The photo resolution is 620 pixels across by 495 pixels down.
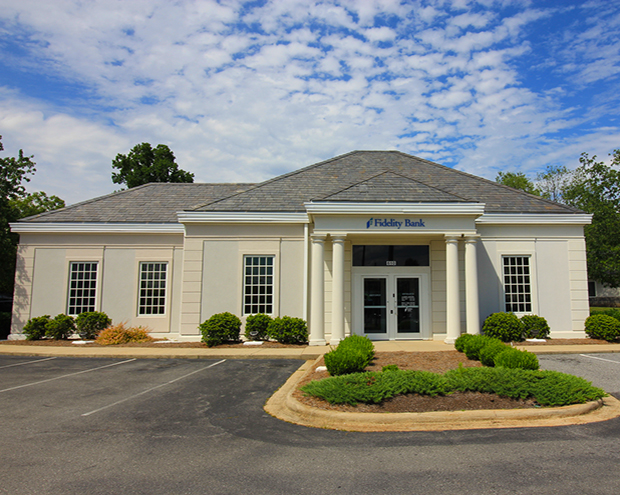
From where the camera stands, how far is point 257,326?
15.9 m

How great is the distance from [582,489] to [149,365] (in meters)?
11.0

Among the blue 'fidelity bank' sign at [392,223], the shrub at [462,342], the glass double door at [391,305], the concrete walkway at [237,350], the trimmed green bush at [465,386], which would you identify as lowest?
the concrete walkway at [237,350]

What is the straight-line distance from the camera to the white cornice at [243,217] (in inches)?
659

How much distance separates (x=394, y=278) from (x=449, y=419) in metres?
9.89

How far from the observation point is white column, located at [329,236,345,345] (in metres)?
14.6

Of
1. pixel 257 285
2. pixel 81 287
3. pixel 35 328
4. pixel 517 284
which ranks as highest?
pixel 517 284

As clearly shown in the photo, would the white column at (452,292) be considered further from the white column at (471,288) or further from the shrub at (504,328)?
the shrub at (504,328)

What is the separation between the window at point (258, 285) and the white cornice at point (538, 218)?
8.90 m

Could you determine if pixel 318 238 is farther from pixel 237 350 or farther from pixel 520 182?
pixel 520 182

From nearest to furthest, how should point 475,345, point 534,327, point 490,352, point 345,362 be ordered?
point 345,362 → point 490,352 → point 475,345 → point 534,327

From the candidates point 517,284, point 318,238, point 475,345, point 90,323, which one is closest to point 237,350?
point 318,238

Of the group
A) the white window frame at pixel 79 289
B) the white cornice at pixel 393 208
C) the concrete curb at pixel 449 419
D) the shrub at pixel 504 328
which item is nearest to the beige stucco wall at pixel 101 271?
the white window frame at pixel 79 289

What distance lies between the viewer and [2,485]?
4.57 meters

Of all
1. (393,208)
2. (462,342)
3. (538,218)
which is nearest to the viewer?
(462,342)
